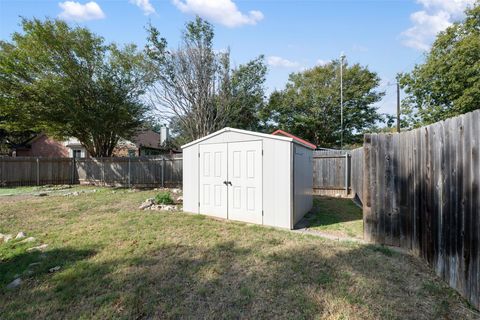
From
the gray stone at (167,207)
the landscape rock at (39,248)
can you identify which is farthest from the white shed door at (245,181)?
the landscape rock at (39,248)

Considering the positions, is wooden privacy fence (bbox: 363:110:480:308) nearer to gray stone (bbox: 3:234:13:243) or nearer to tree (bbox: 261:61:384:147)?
gray stone (bbox: 3:234:13:243)

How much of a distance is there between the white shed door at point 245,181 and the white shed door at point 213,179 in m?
0.19

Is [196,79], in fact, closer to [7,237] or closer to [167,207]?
[167,207]

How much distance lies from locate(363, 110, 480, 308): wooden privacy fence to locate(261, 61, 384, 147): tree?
15.4 m

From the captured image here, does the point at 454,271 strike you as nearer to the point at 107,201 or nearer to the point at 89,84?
the point at 107,201

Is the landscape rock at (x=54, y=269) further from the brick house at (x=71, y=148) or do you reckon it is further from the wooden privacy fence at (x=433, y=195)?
the brick house at (x=71, y=148)

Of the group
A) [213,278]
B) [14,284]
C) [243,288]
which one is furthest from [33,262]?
[243,288]

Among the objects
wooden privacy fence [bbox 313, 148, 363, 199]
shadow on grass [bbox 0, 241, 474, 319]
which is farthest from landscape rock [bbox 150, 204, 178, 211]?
wooden privacy fence [bbox 313, 148, 363, 199]

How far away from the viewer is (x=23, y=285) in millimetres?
3084

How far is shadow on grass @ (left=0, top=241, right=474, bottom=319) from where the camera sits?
2.49m

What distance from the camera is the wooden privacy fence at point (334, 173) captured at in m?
10.4

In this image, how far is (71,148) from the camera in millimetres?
20953

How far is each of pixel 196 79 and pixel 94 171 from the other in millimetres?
8523

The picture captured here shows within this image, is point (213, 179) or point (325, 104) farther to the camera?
point (325, 104)
